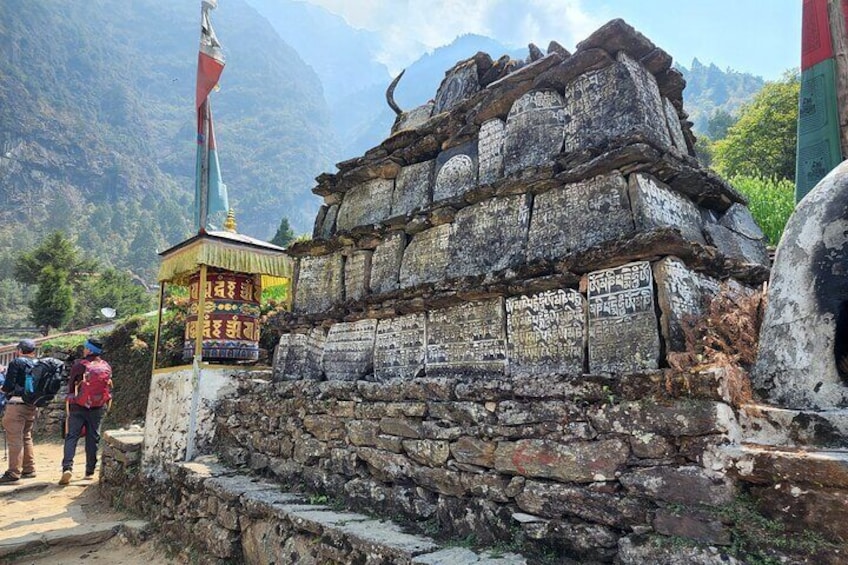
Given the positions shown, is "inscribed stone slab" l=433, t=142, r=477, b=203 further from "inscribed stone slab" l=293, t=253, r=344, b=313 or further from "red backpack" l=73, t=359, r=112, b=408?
"red backpack" l=73, t=359, r=112, b=408

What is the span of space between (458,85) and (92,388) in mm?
6173

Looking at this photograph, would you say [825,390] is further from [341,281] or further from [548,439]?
[341,281]

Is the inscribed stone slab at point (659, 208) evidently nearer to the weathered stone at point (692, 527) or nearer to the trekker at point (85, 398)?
the weathered stone at point (692, 527)

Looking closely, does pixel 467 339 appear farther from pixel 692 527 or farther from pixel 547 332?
pixel 692 527

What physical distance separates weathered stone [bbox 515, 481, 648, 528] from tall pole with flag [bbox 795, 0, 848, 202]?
2.88 metres

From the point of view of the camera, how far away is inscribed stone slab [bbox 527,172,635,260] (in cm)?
323

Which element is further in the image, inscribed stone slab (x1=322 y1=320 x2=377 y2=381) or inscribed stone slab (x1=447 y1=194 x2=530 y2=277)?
inscribed stone slab (x1=322 y1=320 x2=377 y2=381)

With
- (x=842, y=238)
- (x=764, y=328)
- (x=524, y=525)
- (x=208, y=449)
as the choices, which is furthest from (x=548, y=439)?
(x=208, y=449)

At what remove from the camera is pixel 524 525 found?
115 inches

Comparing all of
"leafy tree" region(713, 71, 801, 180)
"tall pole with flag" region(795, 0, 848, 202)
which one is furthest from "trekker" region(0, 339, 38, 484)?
"leafy tree" region(713, 71, 801, 180)

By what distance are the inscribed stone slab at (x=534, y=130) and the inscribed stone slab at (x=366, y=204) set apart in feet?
4.93

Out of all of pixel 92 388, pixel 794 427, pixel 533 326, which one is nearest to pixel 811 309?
pixel 794 427

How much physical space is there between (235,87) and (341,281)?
149 meters

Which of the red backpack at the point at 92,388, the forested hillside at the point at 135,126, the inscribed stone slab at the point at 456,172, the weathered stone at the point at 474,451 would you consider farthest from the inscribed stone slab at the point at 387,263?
the forested hillside at the point at 135,126
